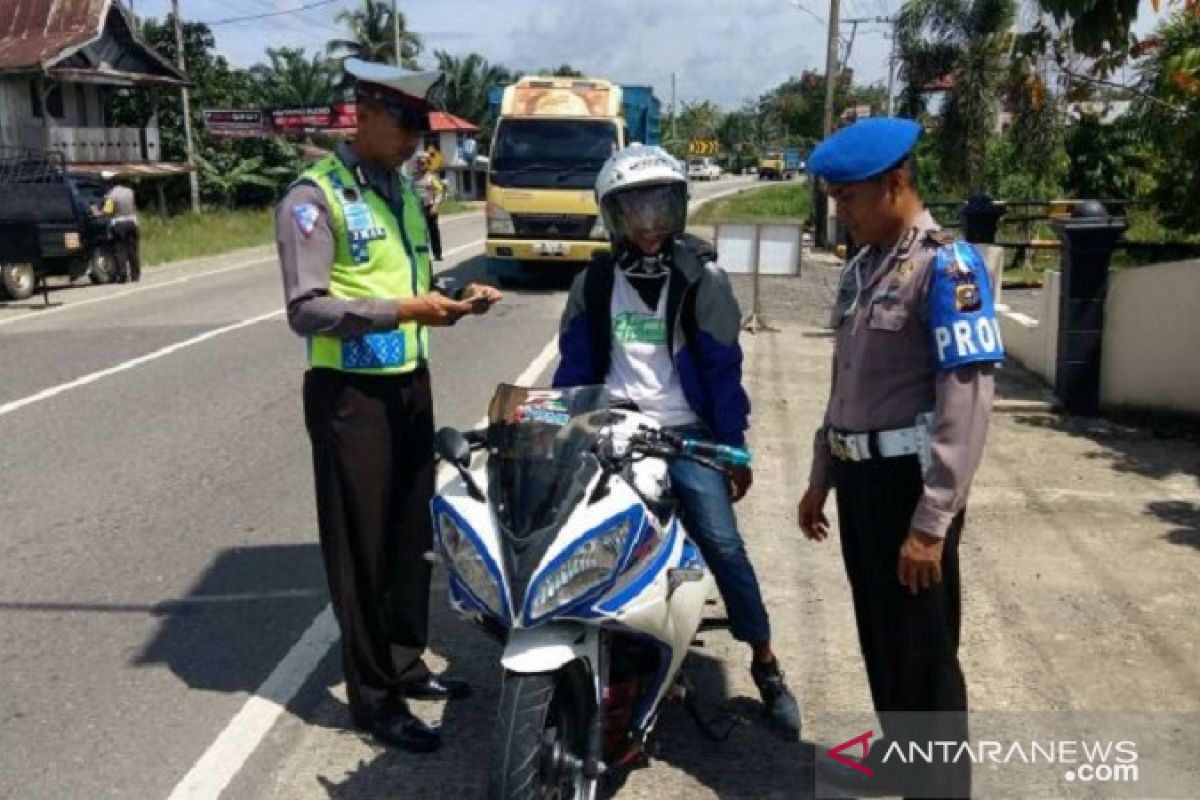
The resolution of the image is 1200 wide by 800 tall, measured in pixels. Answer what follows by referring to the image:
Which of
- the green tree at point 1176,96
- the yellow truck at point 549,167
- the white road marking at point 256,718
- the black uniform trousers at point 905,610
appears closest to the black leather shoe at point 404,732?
the white road marking at point 256,718

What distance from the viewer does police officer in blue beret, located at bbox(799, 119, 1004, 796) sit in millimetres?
2766

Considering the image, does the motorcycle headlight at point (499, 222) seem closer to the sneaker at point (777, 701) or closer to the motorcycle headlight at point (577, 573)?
the sneaker at point (777, 701)

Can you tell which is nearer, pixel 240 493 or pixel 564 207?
pixel 240 493

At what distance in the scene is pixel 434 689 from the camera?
161 inches

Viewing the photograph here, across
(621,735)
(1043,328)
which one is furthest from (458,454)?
(1043,328)

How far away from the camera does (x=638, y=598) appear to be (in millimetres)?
3064

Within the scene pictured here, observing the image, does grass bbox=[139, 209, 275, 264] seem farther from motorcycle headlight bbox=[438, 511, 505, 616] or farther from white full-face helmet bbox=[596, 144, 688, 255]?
motorcycle headlight bbox=[438, 511, 505, 616]

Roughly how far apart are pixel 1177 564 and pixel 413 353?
361cm

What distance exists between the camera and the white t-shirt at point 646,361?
376 cm

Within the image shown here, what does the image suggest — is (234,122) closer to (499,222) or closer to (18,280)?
(18,280)

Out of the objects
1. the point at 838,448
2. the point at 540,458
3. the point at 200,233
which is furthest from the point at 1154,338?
the point at 200,233

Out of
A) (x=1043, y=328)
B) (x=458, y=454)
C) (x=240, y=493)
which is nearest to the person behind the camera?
(x=458, y=454)

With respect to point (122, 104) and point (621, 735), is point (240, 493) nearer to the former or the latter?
point (621, 735)

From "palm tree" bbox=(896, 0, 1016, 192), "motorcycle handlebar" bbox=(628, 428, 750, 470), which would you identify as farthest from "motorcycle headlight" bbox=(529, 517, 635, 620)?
"palm tree" bbox=(896, 0, 1016, 192)
